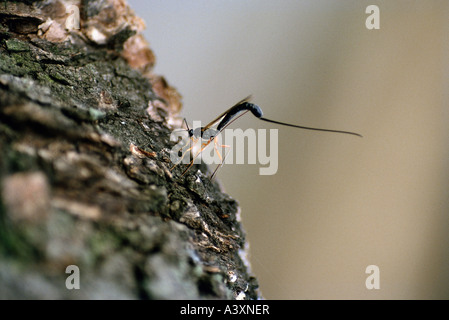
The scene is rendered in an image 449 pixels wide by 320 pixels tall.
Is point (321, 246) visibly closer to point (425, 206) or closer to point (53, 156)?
point (425, 206)

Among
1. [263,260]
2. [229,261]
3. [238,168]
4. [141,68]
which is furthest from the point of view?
[238,168]

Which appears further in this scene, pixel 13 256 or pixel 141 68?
pixel 141 68

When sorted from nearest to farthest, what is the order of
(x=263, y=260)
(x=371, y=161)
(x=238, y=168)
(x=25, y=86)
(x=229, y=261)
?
(x=25, y=86), (x=229, y=261), (x=263, y=260), (x=371, y=161), (x=238, y=168)

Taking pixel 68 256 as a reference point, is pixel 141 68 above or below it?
above

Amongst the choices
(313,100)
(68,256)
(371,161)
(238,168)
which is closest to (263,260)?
(238,168)
